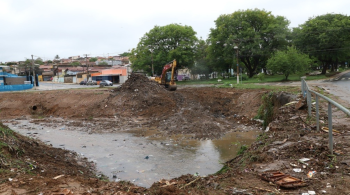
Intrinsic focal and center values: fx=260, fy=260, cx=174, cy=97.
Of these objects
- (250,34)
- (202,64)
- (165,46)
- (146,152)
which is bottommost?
(146,152)

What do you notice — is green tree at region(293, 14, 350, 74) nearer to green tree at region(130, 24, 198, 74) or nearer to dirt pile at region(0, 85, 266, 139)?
green tree at region(130, 24, 198, 74)

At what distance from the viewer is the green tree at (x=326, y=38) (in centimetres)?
3525

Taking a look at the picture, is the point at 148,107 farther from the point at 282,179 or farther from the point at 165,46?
the point at 165,46

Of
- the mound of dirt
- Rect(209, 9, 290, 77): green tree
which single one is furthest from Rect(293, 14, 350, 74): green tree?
the mound of dirt

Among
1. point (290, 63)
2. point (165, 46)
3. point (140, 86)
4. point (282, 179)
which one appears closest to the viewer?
point (282, 179)

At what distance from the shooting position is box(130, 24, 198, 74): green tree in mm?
43812

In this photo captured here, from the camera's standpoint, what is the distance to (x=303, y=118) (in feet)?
25.8

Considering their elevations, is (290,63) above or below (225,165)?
above

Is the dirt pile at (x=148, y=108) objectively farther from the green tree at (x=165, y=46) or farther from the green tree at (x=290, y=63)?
the green tree at (x=165, y=46)

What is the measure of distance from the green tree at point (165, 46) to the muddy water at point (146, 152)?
30.9m

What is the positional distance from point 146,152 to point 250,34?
3422 centimetres

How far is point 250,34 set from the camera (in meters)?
39.6

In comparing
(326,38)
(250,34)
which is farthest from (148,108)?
A: (326,38)

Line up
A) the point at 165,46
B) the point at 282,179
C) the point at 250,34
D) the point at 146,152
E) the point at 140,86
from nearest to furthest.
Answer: the point at 282,179 → the point at 146,152 → the point at 140,86 → the point at 250,34 → the point at 165,46
